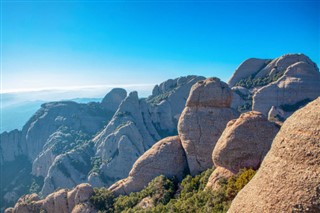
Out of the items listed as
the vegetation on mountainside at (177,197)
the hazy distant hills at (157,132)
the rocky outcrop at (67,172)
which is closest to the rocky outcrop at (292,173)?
the vegetation on mountainside at (177,197)

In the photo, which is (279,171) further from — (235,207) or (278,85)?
(278,85)

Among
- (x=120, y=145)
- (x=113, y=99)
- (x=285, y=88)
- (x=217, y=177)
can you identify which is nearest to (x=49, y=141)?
(x=113, y=99)

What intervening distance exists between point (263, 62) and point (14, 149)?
393 ft

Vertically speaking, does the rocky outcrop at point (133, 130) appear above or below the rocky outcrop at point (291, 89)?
below

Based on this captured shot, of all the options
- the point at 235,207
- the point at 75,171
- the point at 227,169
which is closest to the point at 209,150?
the point at 227,169

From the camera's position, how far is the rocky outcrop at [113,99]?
17125 cm

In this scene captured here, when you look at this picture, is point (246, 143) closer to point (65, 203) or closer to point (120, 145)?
point (65, 203)

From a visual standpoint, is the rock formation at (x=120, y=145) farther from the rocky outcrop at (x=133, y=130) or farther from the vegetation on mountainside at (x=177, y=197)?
the vegetation on mountainside at (x=177, y=197)

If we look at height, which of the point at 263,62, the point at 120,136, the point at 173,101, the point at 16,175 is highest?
the point at 263,62

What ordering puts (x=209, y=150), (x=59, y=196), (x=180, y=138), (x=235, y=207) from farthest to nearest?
(x=59, y=196)
(x=180, y=138)
(x=209, y=150)
(x=235, y=207)

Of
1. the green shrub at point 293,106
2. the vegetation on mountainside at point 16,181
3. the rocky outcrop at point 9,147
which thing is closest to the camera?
the green shrub at point 293,106

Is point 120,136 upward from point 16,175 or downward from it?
upward

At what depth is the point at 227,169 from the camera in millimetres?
31391

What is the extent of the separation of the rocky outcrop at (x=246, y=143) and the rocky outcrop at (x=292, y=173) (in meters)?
11.6
